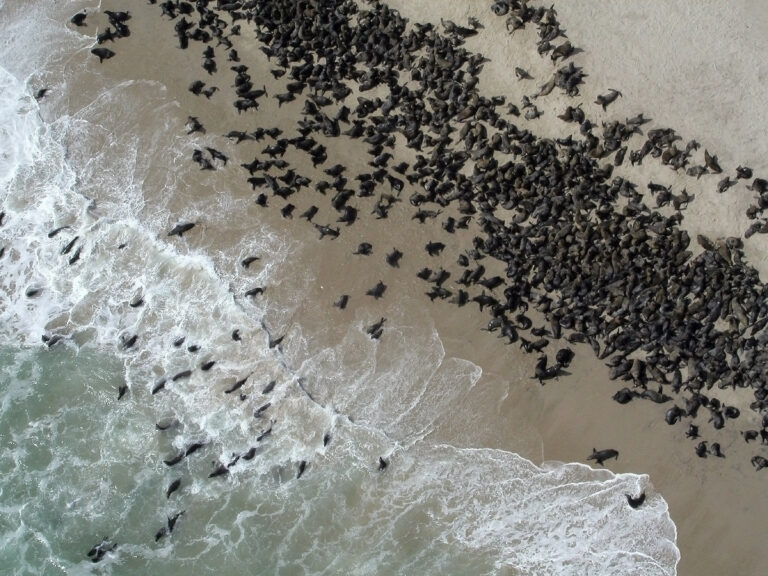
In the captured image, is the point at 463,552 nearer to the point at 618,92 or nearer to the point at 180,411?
the point at 180,411

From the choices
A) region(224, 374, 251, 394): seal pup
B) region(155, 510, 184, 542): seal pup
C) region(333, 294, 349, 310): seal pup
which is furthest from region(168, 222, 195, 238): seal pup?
region(155, 510, 184, 542): seal pup

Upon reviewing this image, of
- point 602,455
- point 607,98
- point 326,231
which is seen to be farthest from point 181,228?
point 602,455

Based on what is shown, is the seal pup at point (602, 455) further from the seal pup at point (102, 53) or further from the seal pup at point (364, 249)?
the seal pup at point (102, 53)

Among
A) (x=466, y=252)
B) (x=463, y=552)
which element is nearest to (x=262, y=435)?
(x=463, y=552)

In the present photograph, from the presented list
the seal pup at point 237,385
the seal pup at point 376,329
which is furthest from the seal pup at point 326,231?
the seal pup at point 237,385

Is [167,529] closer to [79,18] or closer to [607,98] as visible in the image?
[79,18]
